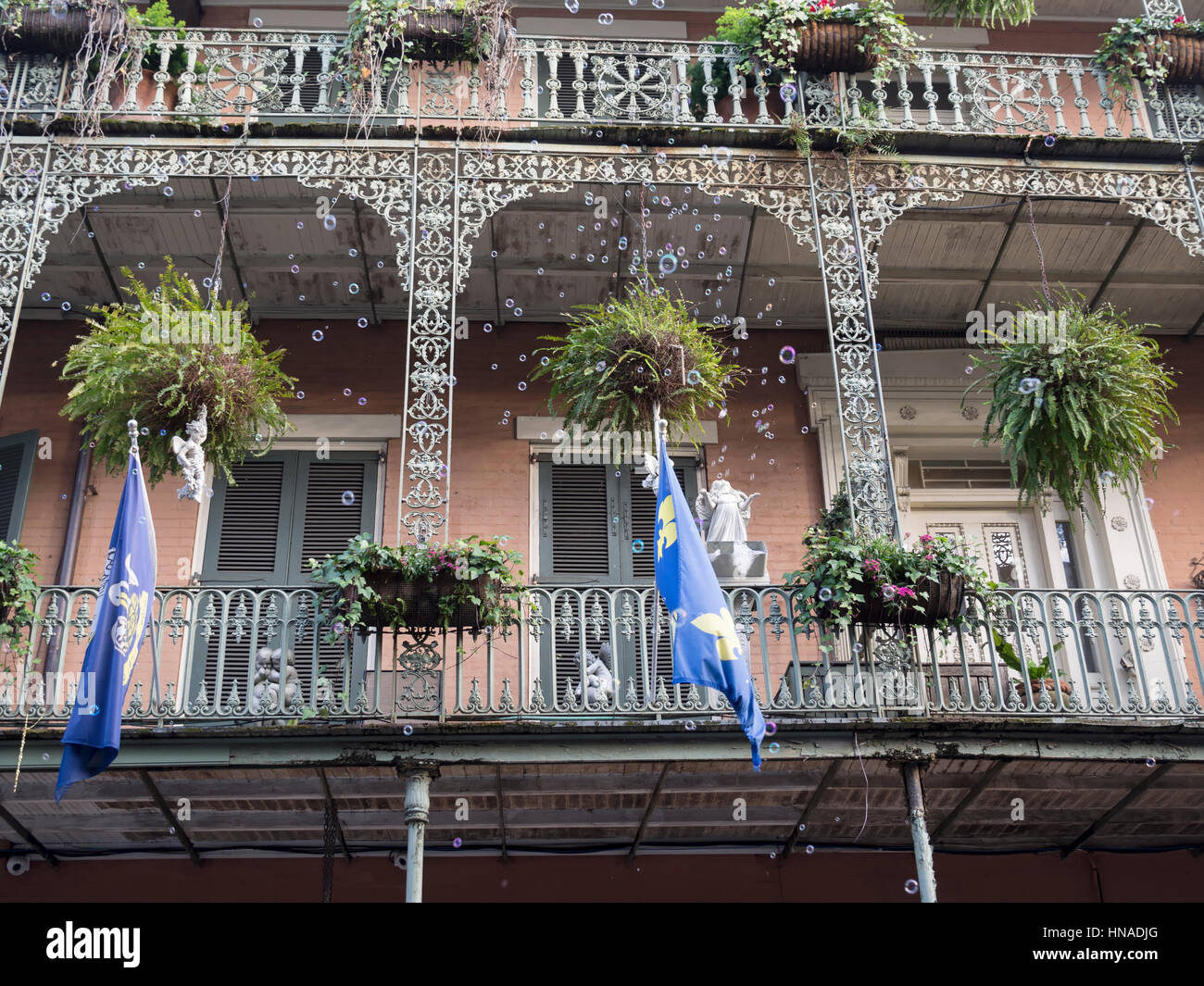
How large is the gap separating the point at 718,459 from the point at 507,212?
8.97 feet

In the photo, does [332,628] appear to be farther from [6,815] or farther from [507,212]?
[507,212]

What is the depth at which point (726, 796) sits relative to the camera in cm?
890

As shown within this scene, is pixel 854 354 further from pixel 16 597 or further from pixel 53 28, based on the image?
pixel 53 28

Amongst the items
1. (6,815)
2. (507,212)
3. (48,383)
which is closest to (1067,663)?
(507,212)

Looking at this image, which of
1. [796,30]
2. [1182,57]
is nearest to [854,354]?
[796,30]

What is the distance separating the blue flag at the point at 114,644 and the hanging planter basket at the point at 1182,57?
327 inches

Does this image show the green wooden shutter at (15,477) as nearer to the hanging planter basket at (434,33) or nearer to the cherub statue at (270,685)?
the cherub statue at (270,685)

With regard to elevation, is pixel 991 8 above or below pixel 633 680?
above

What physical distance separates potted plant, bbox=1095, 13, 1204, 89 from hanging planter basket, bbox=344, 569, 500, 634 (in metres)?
6.59

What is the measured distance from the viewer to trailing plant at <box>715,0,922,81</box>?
10203 millimetres

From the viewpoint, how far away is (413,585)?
26.5ft

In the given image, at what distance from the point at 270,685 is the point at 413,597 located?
125 cm

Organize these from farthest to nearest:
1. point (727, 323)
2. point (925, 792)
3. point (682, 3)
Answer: point (682, 3) < point (727, 323) < point (925, 792)

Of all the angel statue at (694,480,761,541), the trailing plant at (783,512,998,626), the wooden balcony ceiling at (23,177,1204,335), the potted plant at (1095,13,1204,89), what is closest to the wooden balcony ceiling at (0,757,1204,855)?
the trailing plant at (783,512,998,626)
